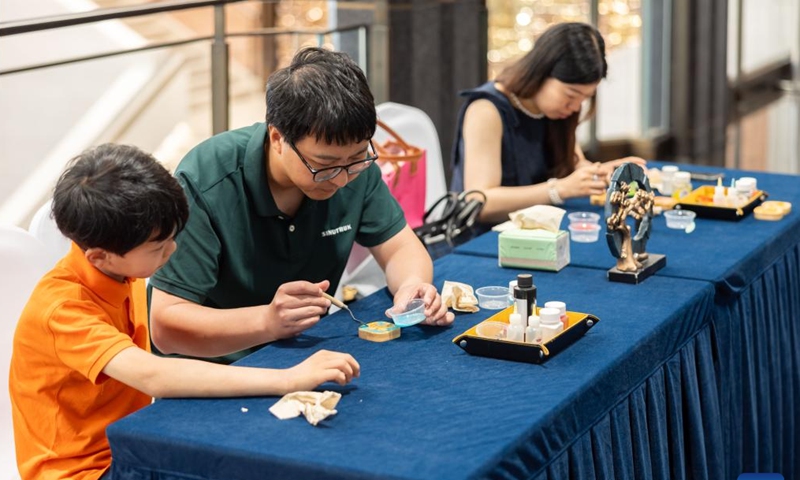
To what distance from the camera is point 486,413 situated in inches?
67.0

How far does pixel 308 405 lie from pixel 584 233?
126 centimetres

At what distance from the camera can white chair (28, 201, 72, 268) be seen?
88.7 inches

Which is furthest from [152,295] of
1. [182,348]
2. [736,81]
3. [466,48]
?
[736,81]

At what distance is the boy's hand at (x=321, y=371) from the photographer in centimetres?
176

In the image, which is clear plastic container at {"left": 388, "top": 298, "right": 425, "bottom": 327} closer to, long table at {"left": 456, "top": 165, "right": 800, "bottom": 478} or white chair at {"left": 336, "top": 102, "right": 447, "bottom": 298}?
long table at {"left": 456, "top": 165, "right": 800, "bottom": 478}

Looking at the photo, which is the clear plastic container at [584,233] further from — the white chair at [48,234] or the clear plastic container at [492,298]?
the white chair at [48,234]

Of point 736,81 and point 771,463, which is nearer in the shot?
point 771,463

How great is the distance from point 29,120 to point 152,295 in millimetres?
3556

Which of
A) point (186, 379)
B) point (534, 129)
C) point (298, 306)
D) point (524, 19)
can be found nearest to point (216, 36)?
point (534, 129)

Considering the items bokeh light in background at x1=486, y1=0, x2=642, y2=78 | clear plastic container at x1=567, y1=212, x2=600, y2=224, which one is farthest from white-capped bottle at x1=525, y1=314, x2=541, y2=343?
bokeh light in background at x1=486, y1=0, x2=642, y2=78

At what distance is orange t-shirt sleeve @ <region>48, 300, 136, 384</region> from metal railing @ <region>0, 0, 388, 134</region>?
119 cm

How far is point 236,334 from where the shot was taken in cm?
209

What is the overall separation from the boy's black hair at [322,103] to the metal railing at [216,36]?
3.28ft

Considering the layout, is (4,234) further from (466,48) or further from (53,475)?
(466,48)
